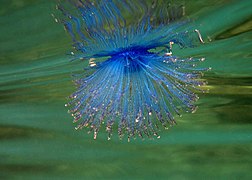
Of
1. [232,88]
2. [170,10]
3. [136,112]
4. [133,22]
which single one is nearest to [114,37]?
[133,22]

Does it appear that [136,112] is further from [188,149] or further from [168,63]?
[188,149]

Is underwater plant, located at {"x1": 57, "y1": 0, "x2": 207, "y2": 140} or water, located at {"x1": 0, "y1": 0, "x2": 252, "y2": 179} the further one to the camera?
water, located at {"x1": 0, "y1": 0, "x2": 252, "y2": 179}

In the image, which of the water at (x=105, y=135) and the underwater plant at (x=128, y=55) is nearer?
the underwater plant at (x=128, y=55)

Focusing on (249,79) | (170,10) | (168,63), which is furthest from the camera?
(249,79)

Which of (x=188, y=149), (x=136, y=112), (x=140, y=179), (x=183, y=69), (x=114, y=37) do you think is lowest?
(x=140, y=179)
